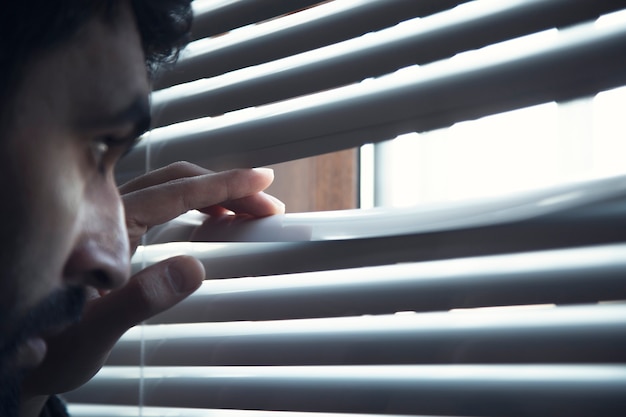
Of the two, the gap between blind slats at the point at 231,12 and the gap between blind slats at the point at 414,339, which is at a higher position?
the gap between blind slats at the point at 231,12

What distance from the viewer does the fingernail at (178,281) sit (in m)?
0.81

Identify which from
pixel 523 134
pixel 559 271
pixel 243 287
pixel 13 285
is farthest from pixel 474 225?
pixel 13 285

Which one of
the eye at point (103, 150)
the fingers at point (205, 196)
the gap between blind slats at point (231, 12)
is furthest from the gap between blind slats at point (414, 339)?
the gap between blind slats at point (231, 12)

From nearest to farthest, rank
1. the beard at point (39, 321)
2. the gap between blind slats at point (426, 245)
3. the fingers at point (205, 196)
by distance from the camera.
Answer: the gap between blind slats at point (426, 245)
the beard at point (39, 321)
the fingers at point (205, 196)

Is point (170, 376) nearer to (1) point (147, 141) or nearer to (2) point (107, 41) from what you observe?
(1) point (147, 141)

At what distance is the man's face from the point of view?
0.68 metres

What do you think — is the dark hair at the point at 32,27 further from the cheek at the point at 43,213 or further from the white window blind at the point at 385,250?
the white window blind at the point at 385,250

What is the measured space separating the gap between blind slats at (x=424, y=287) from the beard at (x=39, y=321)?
188 mm

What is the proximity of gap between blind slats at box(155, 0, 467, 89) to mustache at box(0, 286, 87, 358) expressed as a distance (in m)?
0.36

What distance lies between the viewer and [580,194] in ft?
2.04

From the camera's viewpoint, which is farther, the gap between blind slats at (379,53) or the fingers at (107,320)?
the fingers at (107,320)

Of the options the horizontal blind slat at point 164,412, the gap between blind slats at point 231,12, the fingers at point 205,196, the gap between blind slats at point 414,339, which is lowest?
the horizontal blind slat at point 164,412

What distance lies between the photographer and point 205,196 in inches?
33.2

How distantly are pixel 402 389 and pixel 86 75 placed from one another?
456mm
